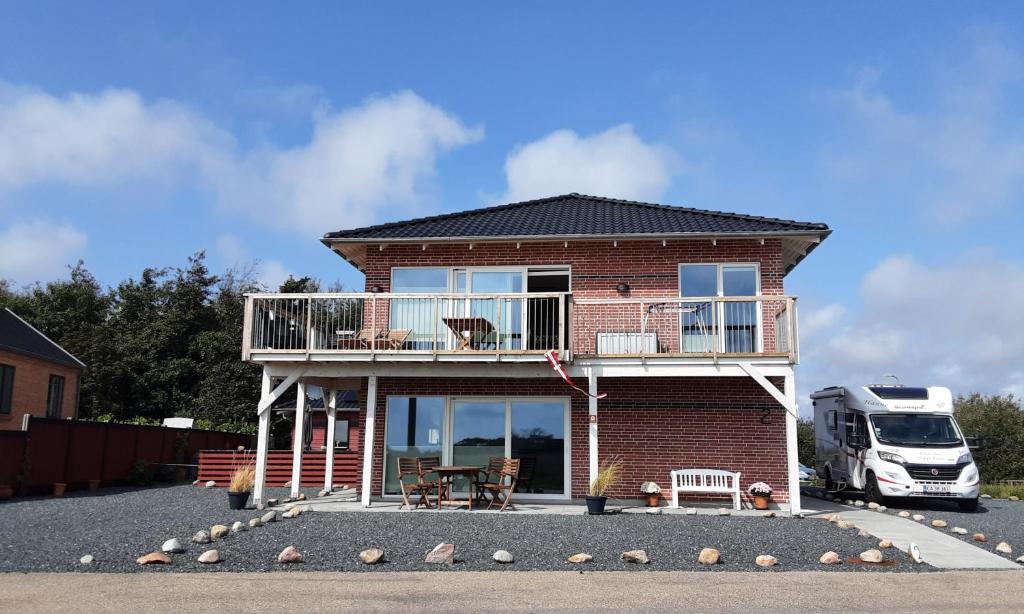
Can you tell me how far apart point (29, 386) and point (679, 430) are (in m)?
21.7

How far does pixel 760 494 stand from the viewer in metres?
13.9

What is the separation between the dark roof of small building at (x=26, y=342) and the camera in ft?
82.7

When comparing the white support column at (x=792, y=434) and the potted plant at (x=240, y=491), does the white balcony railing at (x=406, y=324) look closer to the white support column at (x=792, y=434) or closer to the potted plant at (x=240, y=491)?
the potted plant at (x=240, y=491)

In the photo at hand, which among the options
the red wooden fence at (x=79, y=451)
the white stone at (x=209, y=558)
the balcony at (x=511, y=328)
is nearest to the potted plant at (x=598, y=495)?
the balcony at (x=511, y=328)

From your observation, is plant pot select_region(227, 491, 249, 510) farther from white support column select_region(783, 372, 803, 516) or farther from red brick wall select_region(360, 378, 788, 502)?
white support column select_region(783, 372, 803, 516)

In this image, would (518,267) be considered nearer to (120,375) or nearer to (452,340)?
(452,340)

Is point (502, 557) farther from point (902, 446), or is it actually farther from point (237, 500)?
point (902, 446)

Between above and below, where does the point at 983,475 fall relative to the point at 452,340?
below

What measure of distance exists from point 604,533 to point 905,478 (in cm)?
759

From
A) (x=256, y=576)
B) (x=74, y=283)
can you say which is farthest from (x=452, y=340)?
(x=74, y=283)

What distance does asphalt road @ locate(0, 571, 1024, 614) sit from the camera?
688 centimetres

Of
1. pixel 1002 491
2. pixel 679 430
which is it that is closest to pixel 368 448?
pixel 679 430

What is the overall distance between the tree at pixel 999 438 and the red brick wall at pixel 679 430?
1426 cm

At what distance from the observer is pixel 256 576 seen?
8117mm
